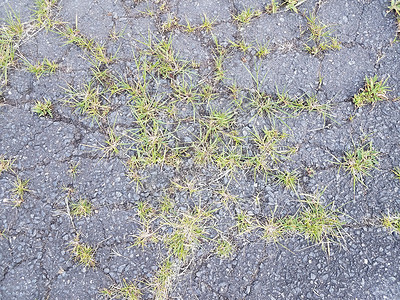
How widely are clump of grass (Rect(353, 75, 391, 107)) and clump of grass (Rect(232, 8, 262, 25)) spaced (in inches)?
31.8

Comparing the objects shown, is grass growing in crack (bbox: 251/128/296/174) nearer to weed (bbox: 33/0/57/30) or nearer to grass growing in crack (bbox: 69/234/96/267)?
grass growing in crack (bbox: 69/234/96/267)

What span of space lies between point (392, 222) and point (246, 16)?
1531mm

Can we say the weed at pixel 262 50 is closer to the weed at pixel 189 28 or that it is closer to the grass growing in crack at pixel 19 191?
the weed at pixel 189 28

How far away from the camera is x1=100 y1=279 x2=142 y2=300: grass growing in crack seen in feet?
6.55

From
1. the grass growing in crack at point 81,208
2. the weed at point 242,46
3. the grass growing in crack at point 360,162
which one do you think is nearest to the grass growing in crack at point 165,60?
the weed at point 242,46

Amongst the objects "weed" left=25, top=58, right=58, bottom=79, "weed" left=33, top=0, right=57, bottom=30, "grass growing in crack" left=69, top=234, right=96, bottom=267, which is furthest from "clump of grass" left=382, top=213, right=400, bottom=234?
"weed" left=33, top=0, right=57, bottom=30

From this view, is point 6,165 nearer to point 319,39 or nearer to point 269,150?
point 269,150

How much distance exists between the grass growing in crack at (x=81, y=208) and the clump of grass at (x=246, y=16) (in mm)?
1483

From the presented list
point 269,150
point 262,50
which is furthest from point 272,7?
point 269,150

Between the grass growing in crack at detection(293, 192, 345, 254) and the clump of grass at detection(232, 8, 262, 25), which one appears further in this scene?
the clump of grass at detection(232, 8, 262, 25)

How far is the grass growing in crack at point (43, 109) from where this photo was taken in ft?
7.20

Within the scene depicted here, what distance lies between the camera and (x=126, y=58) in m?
2.26

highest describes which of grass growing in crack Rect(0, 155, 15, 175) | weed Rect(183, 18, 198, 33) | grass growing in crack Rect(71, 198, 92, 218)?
weed Rect(183, 18, 198, 33)

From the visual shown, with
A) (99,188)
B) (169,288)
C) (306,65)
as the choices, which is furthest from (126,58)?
(169,288)
